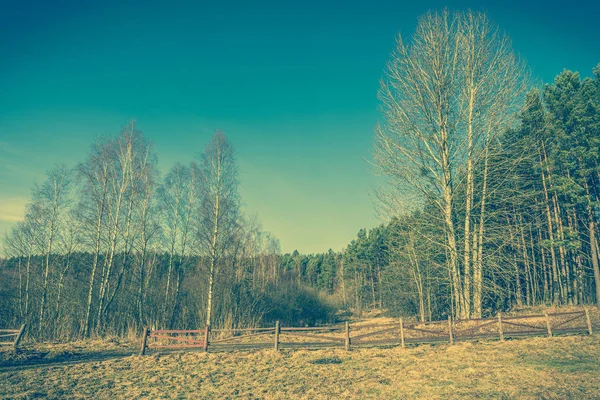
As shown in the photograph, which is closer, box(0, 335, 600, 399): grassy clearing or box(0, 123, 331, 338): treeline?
box(0, 335, 600, 399): grassy clearing

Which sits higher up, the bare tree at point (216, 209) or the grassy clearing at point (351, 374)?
the bare tree at point (216, 209)

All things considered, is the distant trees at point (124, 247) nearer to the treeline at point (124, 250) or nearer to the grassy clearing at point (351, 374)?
the treeline at point (124, 250)

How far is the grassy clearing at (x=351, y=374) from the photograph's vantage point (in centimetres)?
855

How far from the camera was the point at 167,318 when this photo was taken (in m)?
25.1

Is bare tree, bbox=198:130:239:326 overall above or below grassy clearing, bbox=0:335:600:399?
above

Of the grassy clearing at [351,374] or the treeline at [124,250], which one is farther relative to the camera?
the treeline at [124,250]

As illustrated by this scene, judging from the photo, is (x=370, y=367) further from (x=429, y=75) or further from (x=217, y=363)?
(x=429, y=75)

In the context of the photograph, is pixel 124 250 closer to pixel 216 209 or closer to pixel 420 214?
pixel 216 209

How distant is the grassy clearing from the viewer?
8547 millimetres

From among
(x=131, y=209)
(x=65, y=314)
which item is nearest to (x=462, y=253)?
Result: (x=131, y=209)

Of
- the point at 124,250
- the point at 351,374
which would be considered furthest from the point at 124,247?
the point at 351,374

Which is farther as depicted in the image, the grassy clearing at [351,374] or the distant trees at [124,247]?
the distant trees at [124,247]

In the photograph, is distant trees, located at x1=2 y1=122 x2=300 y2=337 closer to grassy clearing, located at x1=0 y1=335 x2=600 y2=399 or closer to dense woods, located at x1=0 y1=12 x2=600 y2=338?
dense woods, located at x1=0 y1=12 x2=600 y2=338

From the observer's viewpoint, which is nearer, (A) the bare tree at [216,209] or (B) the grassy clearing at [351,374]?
(B) the grassy clearing at [351,374]
